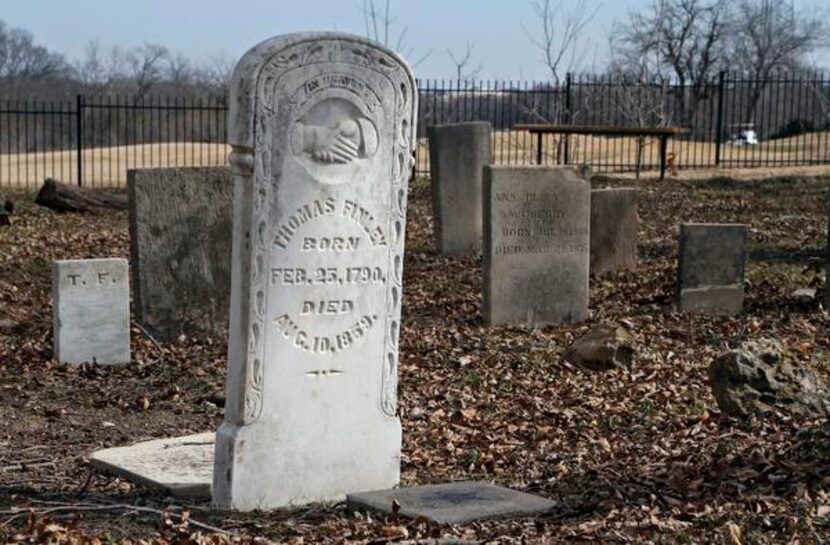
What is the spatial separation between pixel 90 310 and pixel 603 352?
143 inches

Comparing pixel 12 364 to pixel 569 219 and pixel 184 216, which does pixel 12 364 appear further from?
pixel 569 219

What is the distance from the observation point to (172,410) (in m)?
9.37

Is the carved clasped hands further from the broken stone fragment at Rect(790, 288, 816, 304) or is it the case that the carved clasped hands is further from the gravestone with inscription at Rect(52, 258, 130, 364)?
the broken stone fragment at Rect(790, 288, 816, 304)

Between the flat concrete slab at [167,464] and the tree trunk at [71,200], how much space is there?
13.4 m

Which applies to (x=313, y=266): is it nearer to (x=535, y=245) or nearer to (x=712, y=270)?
(x=535, y=245)

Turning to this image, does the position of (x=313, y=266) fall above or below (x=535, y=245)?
above

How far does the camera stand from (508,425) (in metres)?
8.72

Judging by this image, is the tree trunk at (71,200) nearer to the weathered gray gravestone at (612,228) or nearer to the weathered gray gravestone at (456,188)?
the weathered gray gravestone at (456,188)

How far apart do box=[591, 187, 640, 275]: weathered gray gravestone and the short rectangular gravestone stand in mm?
2313

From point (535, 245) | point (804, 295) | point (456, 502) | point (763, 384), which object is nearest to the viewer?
point (456, 502)

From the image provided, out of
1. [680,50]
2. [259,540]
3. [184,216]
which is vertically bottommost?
[259,540]

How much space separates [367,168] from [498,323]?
5.70 m

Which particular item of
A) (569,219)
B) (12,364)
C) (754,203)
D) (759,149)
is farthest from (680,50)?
(12,364)

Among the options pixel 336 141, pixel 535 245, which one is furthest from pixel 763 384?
pixel 535 245
